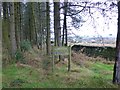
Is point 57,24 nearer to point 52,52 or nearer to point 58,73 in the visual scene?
point 52,52

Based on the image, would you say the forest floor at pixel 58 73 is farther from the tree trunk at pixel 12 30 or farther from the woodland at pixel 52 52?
the tree trunk at pixel 12 30

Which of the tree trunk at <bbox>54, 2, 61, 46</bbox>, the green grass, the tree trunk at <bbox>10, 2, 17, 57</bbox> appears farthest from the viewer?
the tree trunk at <bbox>10, 2, 17, 57</bbox>

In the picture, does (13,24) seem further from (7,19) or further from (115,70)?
(115,70)

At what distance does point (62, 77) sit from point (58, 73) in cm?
12

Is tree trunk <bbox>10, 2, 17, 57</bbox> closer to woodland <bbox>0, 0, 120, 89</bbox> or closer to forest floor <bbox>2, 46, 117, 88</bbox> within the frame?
woodland <bbox>0, 0, 120, 89</bbox>

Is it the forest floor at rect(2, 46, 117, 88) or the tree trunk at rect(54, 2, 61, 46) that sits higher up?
the tree trunk at rect(54, 2, 61, 46)

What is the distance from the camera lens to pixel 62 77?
9.86 feet

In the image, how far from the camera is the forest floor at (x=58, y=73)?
9.28ft

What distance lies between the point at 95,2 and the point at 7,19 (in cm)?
160

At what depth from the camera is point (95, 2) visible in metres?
3.16

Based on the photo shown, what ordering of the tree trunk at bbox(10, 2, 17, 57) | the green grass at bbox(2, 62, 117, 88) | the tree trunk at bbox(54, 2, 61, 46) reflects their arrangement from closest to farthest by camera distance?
the green grass at bbox(2, 62, 117, 88) < the tree trunk at bbox(54, 2, 61, 46) < the tree trunk at bbox(10, 2, 17, 57)

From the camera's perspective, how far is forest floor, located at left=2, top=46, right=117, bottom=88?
2828 millimetres

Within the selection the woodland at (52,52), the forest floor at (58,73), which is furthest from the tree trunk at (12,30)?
the forest floor at (58,73)

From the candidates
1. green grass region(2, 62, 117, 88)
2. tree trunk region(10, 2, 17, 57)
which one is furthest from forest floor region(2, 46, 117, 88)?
tree trunk region(10, 2, 17, 57)
